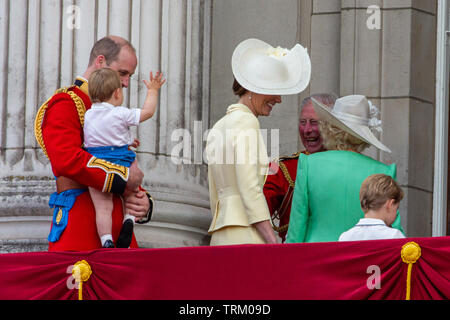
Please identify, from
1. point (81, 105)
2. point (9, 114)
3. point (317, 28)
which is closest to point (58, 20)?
point (9, 114)

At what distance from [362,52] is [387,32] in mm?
234

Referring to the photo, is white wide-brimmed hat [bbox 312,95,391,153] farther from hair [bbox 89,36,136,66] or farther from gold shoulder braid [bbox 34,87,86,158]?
gold shoulder braid [bbox 34,87,86,158]

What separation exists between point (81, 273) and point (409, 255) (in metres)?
1.77

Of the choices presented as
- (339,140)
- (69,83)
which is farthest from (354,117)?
(69,83)

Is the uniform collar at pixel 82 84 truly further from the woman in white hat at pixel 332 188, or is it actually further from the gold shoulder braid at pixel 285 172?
the gold shoulder braid at pixel 285 172

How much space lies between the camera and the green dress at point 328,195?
8.05 meters

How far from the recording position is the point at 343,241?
7586 mm

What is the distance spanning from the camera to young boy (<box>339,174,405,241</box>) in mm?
7688

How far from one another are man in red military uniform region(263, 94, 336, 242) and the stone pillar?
484mm

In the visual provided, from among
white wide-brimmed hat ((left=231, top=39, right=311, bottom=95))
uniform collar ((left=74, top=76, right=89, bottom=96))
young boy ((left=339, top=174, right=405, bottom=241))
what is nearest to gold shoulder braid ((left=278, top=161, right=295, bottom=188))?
white wide-brimmed hat ((left=231, top=39, right=311, bottom=95))

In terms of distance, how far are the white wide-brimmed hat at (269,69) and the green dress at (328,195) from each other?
68 cm

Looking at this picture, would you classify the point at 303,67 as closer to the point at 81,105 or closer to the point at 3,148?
the point at 81,105

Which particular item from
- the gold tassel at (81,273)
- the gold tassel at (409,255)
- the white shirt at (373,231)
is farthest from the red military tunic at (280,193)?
the gold tassel at (409,255)

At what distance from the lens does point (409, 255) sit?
7375mm
